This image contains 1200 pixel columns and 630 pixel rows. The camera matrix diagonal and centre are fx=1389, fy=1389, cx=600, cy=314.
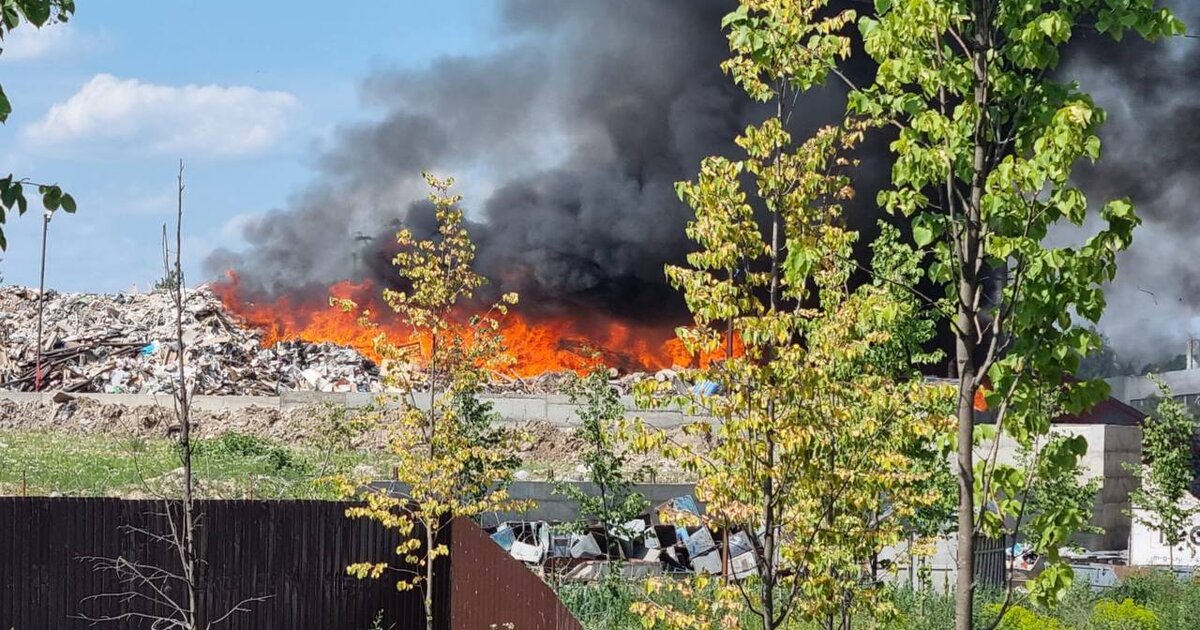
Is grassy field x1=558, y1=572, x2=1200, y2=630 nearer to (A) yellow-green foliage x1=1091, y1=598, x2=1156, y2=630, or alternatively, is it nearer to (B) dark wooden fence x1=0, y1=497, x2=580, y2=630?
(A) yellow-green foliage x1=1091, y1=598, x2=1156, y2=630

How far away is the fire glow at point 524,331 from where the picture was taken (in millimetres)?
54031

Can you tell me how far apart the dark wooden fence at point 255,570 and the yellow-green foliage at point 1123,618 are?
284 inches

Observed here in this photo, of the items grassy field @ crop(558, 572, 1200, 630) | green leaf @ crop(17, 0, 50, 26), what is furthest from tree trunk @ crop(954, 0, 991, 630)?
grassy field @ crop(558, 572, 1200, 630)

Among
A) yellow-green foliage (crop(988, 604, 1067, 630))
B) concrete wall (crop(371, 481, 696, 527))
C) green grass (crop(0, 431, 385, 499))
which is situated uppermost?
green grass (crop(0, 431, 385, 499))

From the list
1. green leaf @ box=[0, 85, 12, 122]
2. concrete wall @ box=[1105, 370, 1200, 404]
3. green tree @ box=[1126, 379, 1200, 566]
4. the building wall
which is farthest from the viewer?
concrete wall @ box=[1105, 370, 1200, 404]

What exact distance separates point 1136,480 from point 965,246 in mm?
33641

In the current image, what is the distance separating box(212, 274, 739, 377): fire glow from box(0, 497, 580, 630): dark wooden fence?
109ft

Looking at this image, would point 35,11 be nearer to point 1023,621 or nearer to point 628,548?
point 1023,621

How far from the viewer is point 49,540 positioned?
1752 cm

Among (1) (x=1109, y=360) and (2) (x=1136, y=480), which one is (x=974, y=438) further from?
(1) (x=1109, y=360)

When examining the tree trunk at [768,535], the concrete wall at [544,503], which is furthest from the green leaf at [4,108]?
the concrete wall at [544,503]

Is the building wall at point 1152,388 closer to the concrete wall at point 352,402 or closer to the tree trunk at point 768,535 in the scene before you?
the concrete wall at point 352,402

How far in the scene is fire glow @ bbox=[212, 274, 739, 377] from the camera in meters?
54.0

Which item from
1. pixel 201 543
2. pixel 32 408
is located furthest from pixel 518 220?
pixel 201 543
